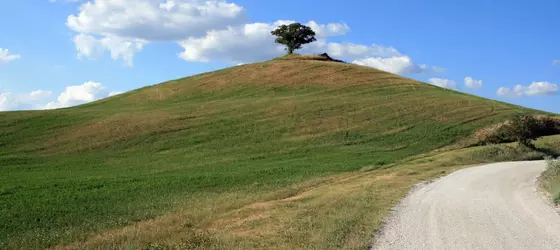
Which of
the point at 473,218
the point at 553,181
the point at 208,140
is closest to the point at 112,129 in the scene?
the point at 208,140

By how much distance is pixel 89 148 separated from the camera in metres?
43.8

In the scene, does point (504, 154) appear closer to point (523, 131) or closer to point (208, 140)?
point (523, 131)

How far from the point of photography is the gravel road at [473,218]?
36.4 ft

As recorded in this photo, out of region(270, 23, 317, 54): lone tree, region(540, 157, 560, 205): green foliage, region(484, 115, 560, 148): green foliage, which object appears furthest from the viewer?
region(270, 23, 317, 54): lone tree

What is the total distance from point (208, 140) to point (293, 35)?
2026 inches

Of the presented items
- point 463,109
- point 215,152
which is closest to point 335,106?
point 463,109

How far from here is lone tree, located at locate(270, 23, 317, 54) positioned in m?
93.3

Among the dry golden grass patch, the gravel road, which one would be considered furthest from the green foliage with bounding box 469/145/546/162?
the dry golden grass patch

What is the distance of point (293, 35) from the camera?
93.8 m

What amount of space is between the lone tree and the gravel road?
73.7 m

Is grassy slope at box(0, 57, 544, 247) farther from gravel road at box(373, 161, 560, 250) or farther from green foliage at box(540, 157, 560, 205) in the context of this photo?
green foliage at box(540, 157, 560, 205)

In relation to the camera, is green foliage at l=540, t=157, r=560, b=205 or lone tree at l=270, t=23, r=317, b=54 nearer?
green foliage at l=540, t=157, r=560, b=205

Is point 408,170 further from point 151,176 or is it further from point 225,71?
point 225,71

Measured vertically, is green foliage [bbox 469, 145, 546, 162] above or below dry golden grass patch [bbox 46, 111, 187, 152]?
below
